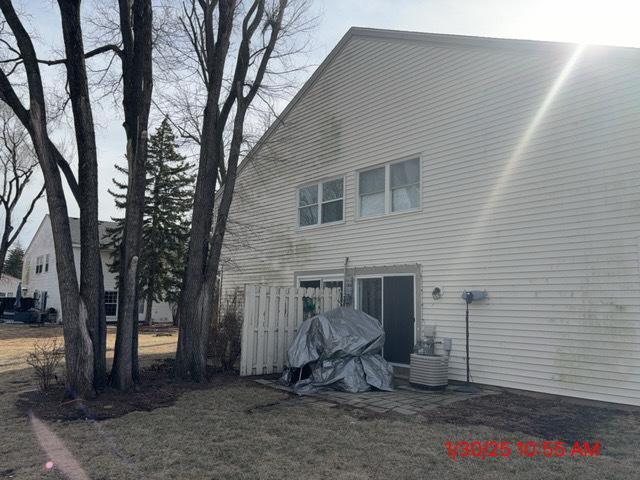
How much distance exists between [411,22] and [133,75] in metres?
6.14

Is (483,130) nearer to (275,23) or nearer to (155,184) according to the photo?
(275,23)

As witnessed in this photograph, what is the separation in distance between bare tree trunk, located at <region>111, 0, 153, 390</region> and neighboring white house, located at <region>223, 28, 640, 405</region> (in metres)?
5.05

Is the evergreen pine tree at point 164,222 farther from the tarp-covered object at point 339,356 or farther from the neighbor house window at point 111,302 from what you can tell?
the tarp-covered object at point 339,356

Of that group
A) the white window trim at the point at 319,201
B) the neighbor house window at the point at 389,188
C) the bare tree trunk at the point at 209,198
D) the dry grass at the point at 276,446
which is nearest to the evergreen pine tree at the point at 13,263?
the white window trim at the point at 319,201

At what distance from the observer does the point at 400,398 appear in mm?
7613

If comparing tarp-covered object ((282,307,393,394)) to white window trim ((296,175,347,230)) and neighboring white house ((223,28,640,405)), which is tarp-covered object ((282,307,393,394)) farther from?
white window trim ((296,175,347,230))

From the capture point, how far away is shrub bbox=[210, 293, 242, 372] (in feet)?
34.0

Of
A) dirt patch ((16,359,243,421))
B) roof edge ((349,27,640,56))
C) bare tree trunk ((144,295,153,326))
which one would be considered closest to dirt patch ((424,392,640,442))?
dirt patch ((16,359,243,421))

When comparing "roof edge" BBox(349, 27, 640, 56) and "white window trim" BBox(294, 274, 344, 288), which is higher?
"roof edge" BBox(349, 27, 640, 56)

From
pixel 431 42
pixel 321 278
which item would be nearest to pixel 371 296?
pixel 321 278

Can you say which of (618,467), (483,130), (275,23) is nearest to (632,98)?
(483,130)

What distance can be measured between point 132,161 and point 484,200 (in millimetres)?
6327

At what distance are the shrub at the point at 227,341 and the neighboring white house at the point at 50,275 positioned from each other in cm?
1730
